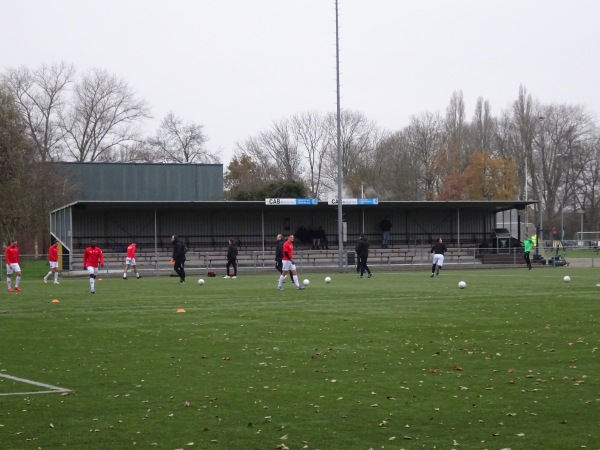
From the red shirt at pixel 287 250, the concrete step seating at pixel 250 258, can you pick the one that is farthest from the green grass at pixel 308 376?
the concrete step seating at pixel 250 258

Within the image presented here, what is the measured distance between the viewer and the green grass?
30.7 ft

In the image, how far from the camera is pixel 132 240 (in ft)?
205

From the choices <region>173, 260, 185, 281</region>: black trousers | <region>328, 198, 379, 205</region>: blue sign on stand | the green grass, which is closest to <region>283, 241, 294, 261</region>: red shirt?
the green grass

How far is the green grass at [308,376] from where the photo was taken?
30.7 ft

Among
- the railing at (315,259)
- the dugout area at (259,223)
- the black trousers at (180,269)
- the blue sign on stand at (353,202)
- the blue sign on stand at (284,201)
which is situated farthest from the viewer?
the dugout area at (259,223)

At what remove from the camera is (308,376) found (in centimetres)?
1283

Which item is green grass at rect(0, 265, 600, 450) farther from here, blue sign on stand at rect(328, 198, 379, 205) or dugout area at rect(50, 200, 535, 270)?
dugout area at rect(50, 200, 535, 270)

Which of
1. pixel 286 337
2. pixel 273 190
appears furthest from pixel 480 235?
pixel 286 337

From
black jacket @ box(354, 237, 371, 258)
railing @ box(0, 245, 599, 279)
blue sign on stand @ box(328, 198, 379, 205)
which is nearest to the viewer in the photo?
black jacket @ box(354, 237, 371, 258)

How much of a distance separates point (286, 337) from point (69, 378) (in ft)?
17.2

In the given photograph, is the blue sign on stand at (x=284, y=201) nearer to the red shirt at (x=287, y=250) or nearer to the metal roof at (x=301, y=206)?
the metal roof at (x=301, y=206)

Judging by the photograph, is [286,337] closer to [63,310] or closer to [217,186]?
[63,310]

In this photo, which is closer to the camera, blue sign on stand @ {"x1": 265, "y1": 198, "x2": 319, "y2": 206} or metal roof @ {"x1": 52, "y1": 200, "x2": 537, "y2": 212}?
metal roof @ {"x1": 52, "y1": 200, "x2": 537, "y2": 212}

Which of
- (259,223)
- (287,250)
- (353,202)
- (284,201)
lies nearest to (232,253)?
(284,201)
